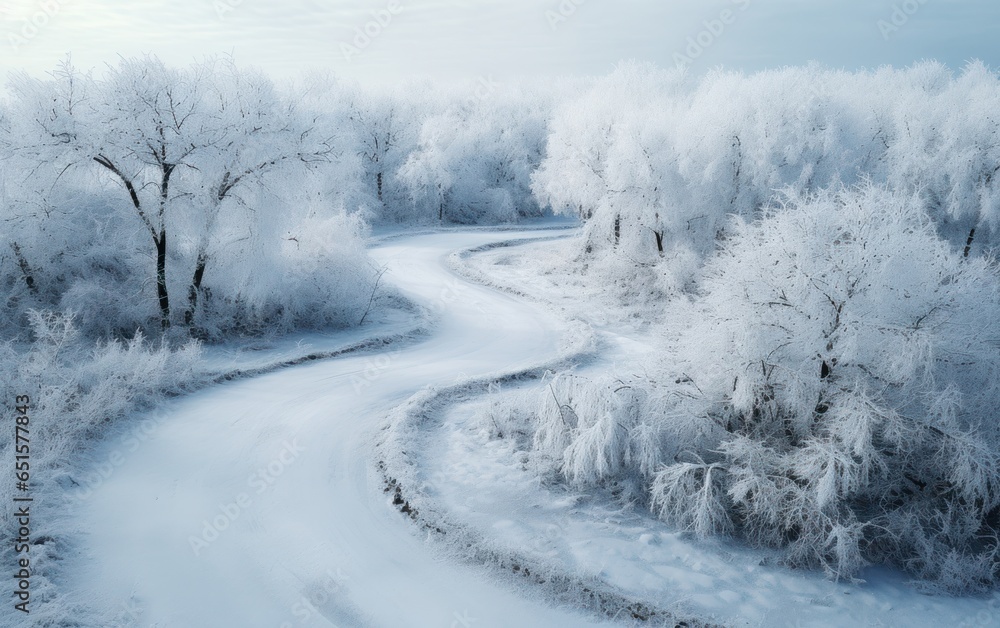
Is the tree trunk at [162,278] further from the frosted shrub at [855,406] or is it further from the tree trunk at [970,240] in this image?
the tree trunk at [970,240]

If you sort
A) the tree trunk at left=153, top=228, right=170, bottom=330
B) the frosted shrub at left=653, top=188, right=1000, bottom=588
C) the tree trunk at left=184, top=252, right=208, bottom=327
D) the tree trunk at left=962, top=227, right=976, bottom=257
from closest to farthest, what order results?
the frosted shrub at left=653, top=188, right=1000, bottom=588, the tree trunk at left=153, top=228, right=170, bottom=330, the tree trunk at left=184, top=252, right=208, bottom=327, the tree trunk at left=962, top=227, right=976, bottom=257

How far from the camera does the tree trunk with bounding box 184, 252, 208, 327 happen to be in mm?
18609

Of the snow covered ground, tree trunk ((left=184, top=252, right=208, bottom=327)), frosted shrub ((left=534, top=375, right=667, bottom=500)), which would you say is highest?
tree trunk ((left=184, top=252, right=208, bottom=327))

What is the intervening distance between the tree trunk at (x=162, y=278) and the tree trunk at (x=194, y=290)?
2.05 feet

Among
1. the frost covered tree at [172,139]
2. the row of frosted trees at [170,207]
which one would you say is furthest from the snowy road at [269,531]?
the frost covered tree at [172,139]

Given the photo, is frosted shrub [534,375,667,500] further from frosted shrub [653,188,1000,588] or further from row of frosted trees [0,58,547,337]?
row of frosted trees [0,58,547,337]

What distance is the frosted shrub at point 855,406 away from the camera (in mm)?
9039

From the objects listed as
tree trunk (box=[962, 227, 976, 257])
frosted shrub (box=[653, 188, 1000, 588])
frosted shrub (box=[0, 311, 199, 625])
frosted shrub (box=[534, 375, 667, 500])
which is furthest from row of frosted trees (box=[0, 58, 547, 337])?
tree trunk (box=[962, 227, 976, 257])

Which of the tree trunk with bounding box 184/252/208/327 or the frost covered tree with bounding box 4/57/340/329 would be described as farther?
the tree trunk with bounding box 184/252/208/327

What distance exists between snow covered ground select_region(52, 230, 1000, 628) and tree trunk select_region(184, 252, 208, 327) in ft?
20.7

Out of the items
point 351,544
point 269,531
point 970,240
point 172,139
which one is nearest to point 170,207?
point 172,139

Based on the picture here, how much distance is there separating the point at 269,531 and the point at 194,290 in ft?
40.7

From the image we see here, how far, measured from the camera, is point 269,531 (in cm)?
911

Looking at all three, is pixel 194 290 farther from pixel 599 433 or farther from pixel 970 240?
pixel 970 240
